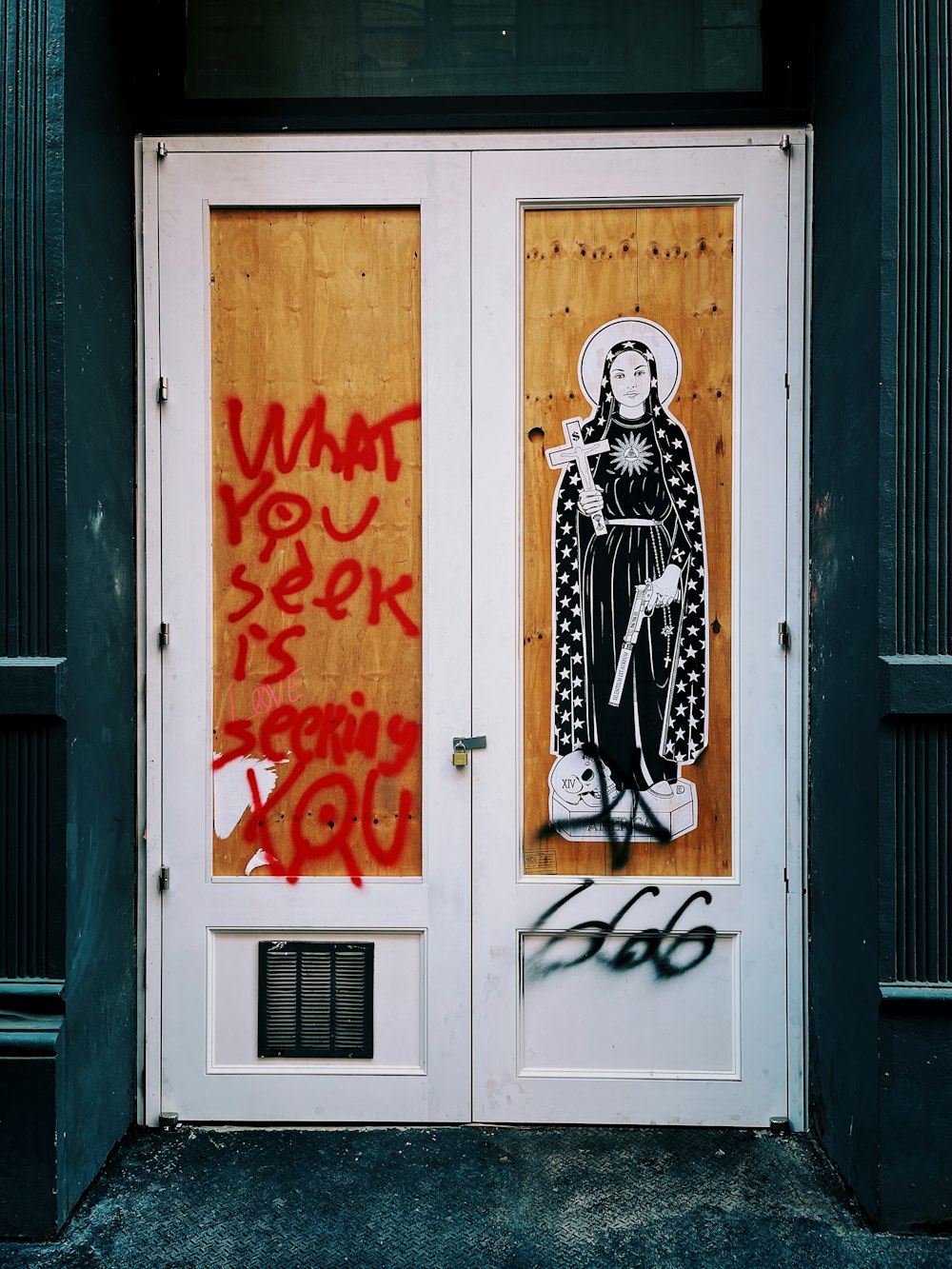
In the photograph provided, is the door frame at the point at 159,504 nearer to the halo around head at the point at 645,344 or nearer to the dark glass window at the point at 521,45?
the dark glass window at the point at 521,45

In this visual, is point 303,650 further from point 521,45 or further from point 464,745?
point 521,45

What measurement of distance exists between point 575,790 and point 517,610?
0.65 metres

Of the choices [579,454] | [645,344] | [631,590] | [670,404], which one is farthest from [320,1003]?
[645,344]

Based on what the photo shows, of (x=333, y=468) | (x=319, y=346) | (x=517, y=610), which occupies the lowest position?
(x=517, y=610)

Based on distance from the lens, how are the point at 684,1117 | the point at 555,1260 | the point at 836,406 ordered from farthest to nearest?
the point at 684,1117 → the point at 836,406 → the point at 555,1260

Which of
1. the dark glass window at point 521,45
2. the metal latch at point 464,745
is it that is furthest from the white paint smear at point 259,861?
Result: the dark glass window at point 521,45

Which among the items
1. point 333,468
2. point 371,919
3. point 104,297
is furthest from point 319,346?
point 371,919

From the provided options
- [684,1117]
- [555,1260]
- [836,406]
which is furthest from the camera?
[684,1117]

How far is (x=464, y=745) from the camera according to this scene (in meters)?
3.02

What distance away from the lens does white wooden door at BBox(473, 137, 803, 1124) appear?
3.02 meters

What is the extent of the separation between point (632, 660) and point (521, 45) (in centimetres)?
210

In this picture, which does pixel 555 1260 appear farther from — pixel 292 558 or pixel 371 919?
pixel 292 558

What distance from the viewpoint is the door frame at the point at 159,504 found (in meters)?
2.99

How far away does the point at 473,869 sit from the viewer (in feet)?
9.99
